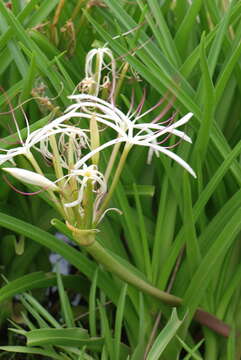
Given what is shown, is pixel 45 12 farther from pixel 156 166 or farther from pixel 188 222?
pixel 188 222

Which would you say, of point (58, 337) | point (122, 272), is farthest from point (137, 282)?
point (58, 337)

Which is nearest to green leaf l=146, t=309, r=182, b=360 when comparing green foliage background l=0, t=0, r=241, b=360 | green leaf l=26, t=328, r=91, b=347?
green foliage background l=0, t=0, r=241, b=360

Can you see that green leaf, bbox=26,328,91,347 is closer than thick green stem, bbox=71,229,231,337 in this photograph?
No

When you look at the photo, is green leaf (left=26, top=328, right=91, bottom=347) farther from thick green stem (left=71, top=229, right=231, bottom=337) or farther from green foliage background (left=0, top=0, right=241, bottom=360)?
thick green stem (left=71, top=229, right=231, bottom=337)

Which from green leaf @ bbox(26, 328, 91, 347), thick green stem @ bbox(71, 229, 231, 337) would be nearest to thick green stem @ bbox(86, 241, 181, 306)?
thick green stem @ bbox(71, 229, 231, 337)

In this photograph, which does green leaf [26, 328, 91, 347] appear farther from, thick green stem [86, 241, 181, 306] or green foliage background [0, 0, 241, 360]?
thick green stem [86, 241, 181, 306]

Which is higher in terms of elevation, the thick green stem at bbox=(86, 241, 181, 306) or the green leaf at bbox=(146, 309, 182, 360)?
the thick green stem at bbox=(86, 241, 181, 306)

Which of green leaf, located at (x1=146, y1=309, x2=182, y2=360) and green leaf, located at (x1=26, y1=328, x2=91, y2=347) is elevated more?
green leaf, located at (x1=26, y1=328, x2=91, y2=347)

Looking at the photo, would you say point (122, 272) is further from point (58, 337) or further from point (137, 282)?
point (58, 337)

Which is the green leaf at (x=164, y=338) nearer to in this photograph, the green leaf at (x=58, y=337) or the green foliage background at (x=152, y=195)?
the green foliage background at (x=152, y=195)

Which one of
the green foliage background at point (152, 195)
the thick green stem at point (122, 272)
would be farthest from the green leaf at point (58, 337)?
the thick green stem at point (122, 272)

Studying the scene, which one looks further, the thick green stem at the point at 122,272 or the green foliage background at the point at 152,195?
the green foliage background at the point at 152,195
